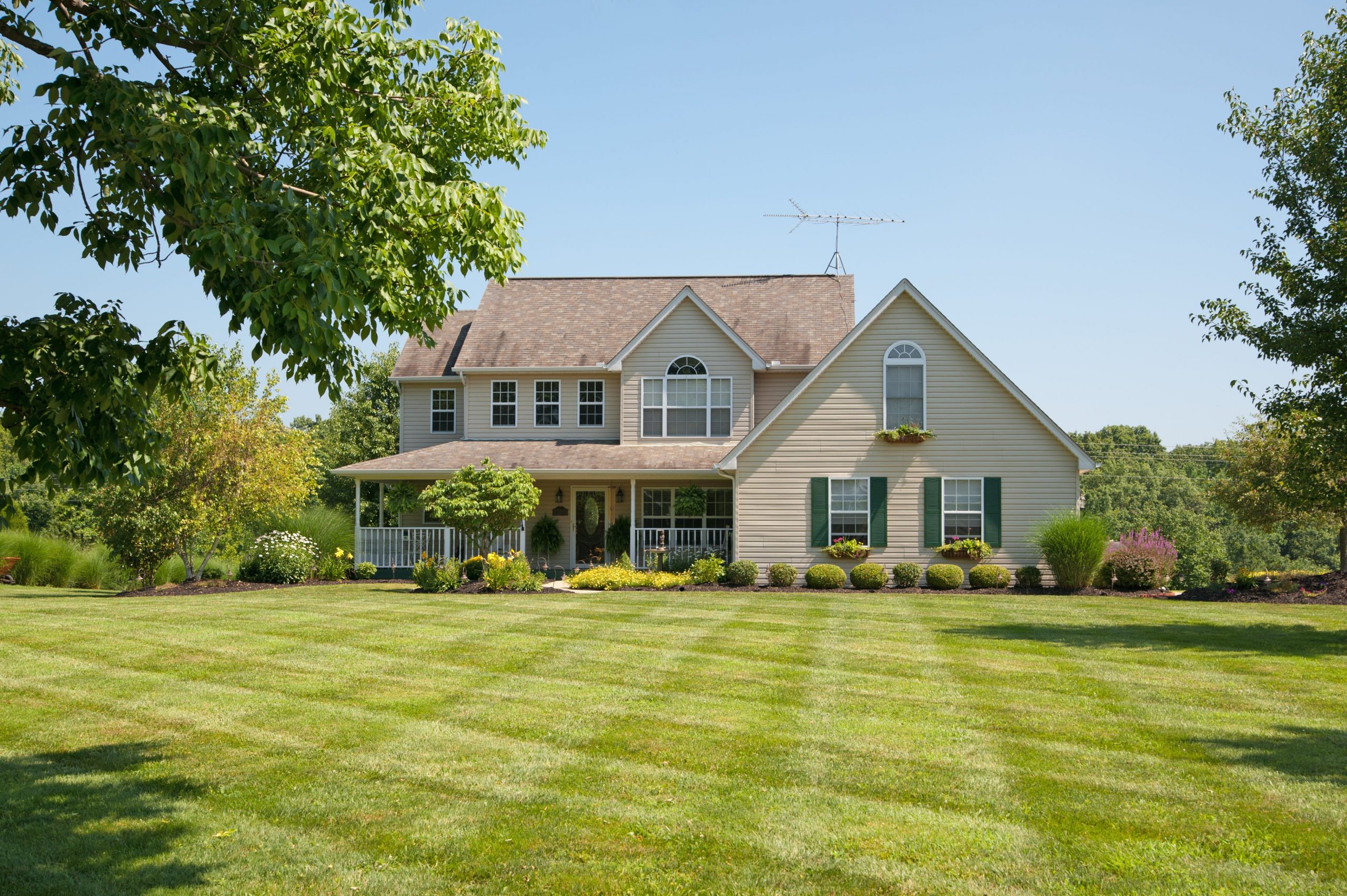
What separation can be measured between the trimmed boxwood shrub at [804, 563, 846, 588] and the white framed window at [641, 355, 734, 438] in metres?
5.89

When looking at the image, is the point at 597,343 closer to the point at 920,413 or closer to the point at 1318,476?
the point at 920,413

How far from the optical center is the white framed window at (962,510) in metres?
24.3

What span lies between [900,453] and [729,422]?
5.43 meters

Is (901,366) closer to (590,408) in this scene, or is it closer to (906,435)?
(906,435)

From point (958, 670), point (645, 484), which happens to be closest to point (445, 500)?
point (645, 484)

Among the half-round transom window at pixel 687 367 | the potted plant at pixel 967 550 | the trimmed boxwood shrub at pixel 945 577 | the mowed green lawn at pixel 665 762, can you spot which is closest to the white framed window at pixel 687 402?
the half-round transom window at pixel 687 367

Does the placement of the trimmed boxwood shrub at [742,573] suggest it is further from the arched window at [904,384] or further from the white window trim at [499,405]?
the white window trim at [499,405]

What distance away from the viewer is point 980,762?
791 centimetres

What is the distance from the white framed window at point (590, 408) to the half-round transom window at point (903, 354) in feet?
28.3

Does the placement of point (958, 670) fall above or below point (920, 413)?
below

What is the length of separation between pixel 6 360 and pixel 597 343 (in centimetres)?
2406

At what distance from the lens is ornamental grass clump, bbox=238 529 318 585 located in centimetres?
2523

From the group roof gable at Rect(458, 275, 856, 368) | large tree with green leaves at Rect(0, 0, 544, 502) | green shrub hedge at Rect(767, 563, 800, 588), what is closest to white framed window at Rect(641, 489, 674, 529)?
roof gable at Rect(458, 275, 856, 368)

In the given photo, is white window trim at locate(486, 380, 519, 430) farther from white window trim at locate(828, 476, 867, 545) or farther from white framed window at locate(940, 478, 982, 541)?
white framed window at locate(940, 478, 982, 541)
